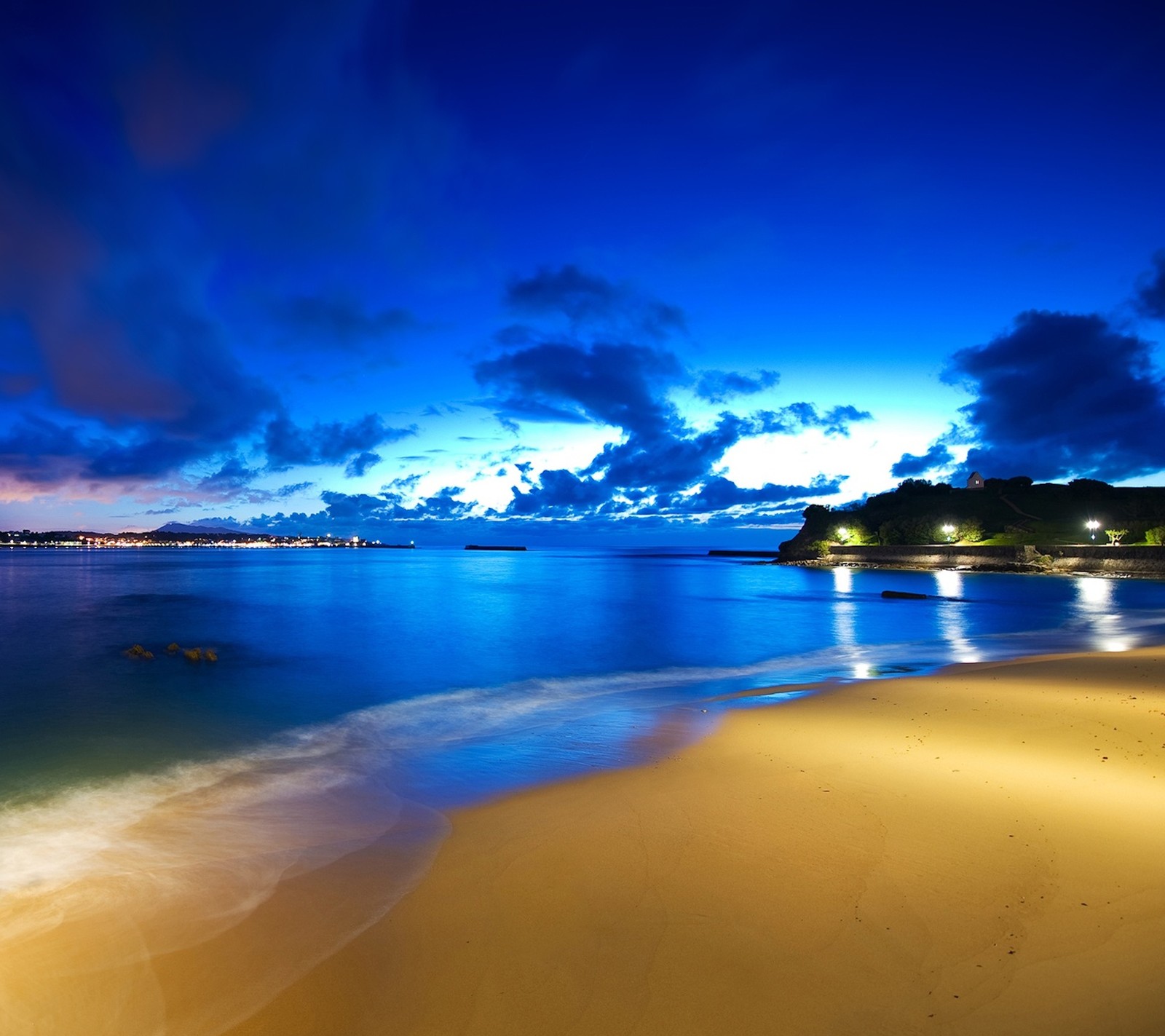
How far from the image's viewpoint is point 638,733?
10805 mm

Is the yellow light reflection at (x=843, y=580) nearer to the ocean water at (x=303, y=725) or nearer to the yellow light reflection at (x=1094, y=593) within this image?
the yellow light reflection at (x=1094, y=593)

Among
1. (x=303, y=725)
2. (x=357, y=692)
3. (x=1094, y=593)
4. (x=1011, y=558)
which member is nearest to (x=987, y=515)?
(x=1011, y=558)

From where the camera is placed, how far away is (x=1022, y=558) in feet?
232

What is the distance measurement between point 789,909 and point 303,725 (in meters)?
10.6

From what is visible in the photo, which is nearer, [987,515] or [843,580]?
[843,580]

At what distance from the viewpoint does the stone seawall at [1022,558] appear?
59531mm

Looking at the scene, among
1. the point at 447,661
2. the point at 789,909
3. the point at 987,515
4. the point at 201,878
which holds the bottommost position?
the point at 447,661

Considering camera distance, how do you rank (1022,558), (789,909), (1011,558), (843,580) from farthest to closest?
(1011,558) < (1022,558) < (843,580) < (789,909)

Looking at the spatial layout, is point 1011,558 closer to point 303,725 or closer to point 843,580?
point 843,580

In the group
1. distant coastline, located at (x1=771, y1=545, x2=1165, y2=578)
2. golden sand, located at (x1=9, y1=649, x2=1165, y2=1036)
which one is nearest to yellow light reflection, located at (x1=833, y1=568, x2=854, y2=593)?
distant coastline, located at (x1=771, y1=545, x2=1165, y2=578)

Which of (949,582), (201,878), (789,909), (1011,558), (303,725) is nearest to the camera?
(789,909)

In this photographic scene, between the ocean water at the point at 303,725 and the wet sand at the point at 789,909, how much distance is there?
2.54 ft

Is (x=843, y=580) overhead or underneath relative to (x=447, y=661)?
underneath

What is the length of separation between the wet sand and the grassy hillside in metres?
86.6
